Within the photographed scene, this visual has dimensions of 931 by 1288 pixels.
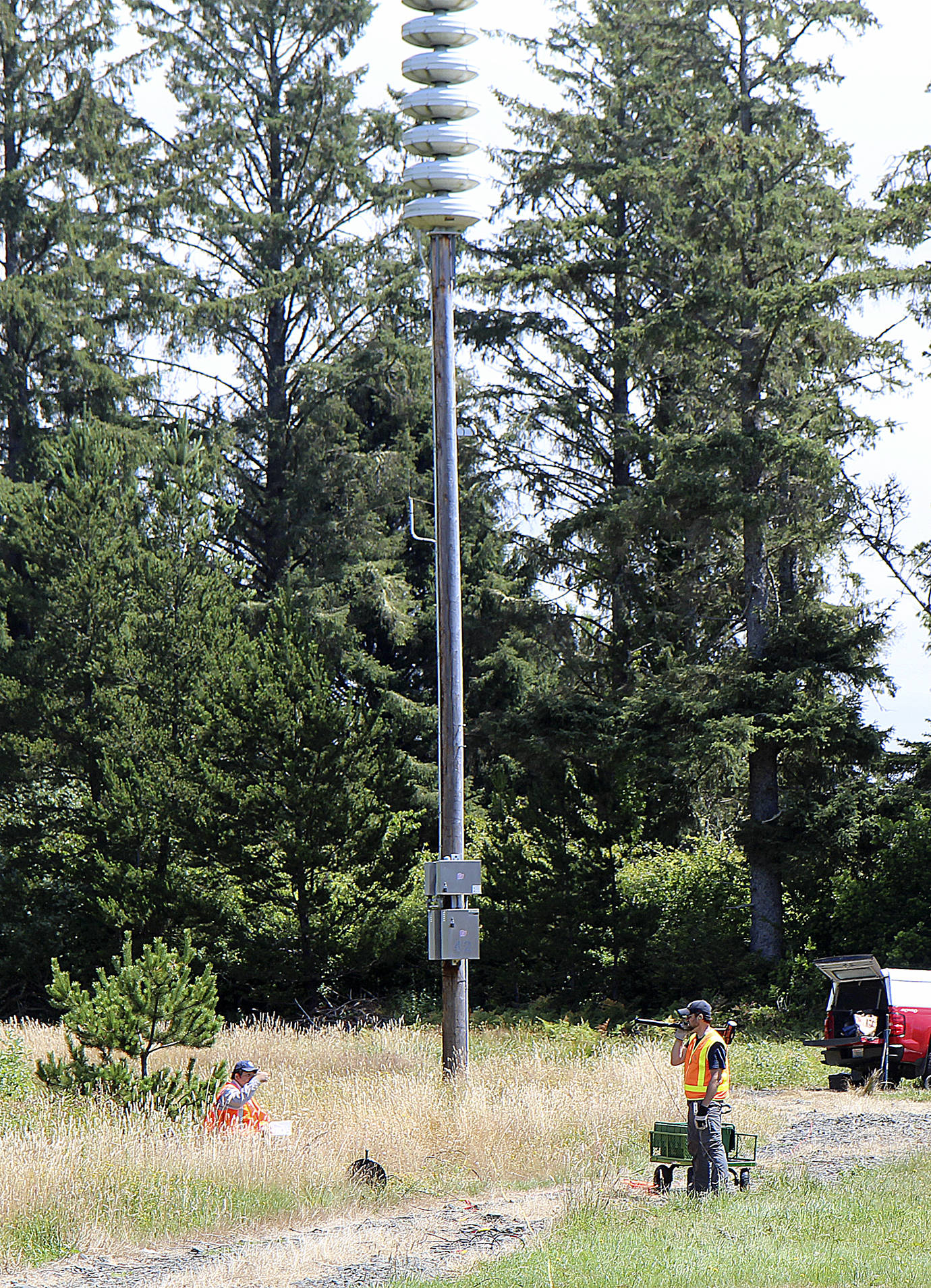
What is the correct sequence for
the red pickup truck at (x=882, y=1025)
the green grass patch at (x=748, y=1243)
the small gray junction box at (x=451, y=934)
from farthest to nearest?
the red pickup truck at (x=882, y=1025)
the small gray junction box at (x=451, y=934)
the green grass patch at (x=748, y=1243)

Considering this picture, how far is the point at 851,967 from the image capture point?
15633 millimetres

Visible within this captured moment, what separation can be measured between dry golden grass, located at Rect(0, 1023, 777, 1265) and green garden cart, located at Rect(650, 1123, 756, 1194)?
1.73 ft

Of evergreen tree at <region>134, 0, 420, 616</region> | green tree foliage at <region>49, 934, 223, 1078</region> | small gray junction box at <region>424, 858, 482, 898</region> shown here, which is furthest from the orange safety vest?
evergreen tree at <region>134, 0, 420, 616</region>

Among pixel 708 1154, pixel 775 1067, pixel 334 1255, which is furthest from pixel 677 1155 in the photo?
pixel 775 1067

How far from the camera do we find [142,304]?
32250 mm

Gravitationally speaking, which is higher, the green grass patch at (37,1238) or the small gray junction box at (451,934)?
the small gray junction box at (451,934)

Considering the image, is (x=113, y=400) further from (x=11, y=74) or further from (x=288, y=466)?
(x=11, y=74)

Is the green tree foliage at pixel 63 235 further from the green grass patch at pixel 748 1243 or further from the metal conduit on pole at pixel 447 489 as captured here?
the green grass patch at pixel 748 1243

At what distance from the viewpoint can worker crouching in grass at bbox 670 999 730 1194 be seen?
9.55 meters

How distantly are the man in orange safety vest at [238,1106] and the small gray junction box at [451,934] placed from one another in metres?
2.06

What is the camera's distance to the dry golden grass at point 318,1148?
901 cm

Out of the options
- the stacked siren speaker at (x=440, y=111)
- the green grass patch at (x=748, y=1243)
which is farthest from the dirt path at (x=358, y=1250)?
the stacked siren speaker at (x=440, y=111)

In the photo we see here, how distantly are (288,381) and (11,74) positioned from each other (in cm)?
946

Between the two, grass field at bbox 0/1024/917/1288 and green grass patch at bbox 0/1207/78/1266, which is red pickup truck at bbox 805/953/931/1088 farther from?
green grass patch at bbox 0/1207/78/1266
